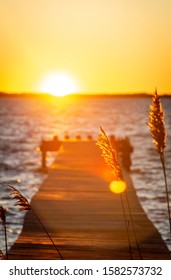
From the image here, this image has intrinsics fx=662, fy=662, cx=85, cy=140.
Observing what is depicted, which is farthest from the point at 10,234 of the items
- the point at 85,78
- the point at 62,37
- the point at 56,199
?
the point at 62,37

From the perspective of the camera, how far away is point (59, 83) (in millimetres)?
10383

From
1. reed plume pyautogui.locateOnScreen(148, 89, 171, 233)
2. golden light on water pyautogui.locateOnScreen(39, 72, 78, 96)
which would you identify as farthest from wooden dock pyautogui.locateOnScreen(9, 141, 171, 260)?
golden light on water pyautogui.locateOnScreen(39, 72, 78, 96)

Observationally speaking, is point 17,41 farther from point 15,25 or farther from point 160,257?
point 160,257

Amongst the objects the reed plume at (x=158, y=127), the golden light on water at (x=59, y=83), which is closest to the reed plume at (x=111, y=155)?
the reed plume at (x=158, y=127)

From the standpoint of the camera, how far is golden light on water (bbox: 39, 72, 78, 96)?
959 centimetres

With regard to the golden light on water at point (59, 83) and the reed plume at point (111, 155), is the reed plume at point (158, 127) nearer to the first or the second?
the reed plume at point (111, 155)

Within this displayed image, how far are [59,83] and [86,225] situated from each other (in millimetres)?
2283

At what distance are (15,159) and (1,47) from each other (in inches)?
1032

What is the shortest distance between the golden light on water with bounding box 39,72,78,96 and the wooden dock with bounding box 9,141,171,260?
6.38 ft

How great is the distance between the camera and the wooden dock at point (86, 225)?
800 cm

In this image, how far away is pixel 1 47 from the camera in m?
9.34

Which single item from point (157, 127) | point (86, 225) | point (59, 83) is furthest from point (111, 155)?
point (59, 83)

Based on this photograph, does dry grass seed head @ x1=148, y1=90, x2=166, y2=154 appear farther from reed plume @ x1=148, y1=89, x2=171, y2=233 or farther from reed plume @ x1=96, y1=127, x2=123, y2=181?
reed plume @ x1=96, y1=127, x2=123, y2=181

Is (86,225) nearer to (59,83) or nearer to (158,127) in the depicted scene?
(59,83)
